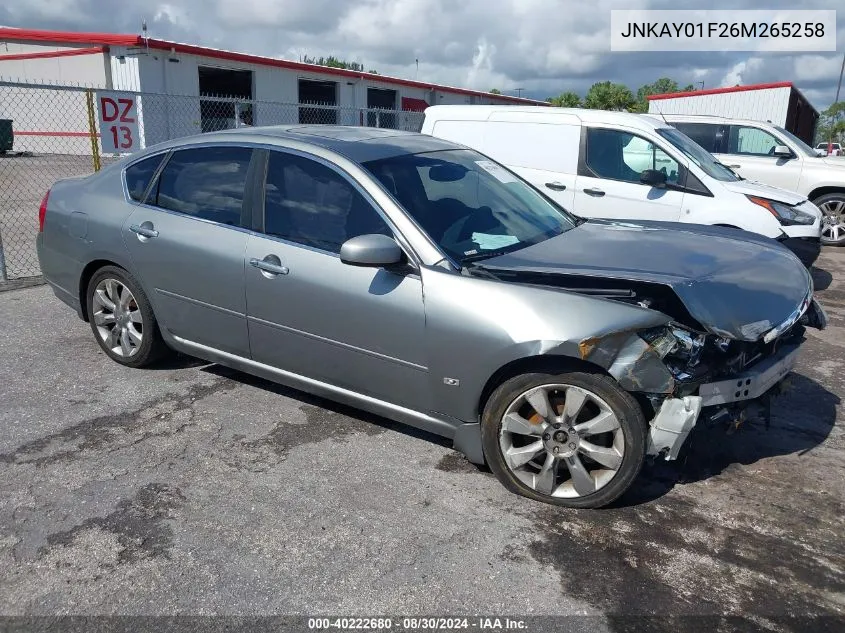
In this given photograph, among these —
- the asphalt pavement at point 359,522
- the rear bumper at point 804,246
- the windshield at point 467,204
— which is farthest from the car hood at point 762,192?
the windshield at point 467,204

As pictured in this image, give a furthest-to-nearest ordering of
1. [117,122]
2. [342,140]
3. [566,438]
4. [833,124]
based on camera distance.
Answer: [833,124]
[117,122]
[342,140]
[566,438]

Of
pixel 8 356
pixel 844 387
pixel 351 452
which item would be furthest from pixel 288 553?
pixel 844 387

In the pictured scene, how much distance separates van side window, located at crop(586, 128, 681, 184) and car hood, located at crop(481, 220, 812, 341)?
331 centimetres

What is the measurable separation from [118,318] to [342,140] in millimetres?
2077

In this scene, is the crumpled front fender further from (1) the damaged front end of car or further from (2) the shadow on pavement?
(2) the shadow on pavement

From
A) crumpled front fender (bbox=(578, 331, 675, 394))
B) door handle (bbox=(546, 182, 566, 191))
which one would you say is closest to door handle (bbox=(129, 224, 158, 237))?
crumpled front fender (bbox=(578, 331, 675, 394))

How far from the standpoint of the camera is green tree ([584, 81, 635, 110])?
45250mm

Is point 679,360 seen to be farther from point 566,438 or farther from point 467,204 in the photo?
point 467,204

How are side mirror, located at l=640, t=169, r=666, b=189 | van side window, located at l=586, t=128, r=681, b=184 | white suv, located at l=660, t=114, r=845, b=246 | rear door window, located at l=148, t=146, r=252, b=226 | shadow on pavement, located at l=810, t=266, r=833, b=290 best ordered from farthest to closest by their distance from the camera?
white suv, located at l=660, t=114, r=845, b=246 → shadow on pavement, located at l=810, t=266, r=833, b=290 → van side window, located at l=586, t=128, r=681, b=184 → side mirror, located at l=640, t=169, r=666, b=189 → rear door window, located at l=148, t=146, r=252, b=226

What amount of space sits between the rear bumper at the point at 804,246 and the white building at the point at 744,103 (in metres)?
15.7

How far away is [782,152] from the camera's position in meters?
10.6

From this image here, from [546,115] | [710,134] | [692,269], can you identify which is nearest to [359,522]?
[692,269]

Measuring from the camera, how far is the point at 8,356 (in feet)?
17.2

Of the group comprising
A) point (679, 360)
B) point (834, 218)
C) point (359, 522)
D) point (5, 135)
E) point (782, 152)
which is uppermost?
point (5, 135)
